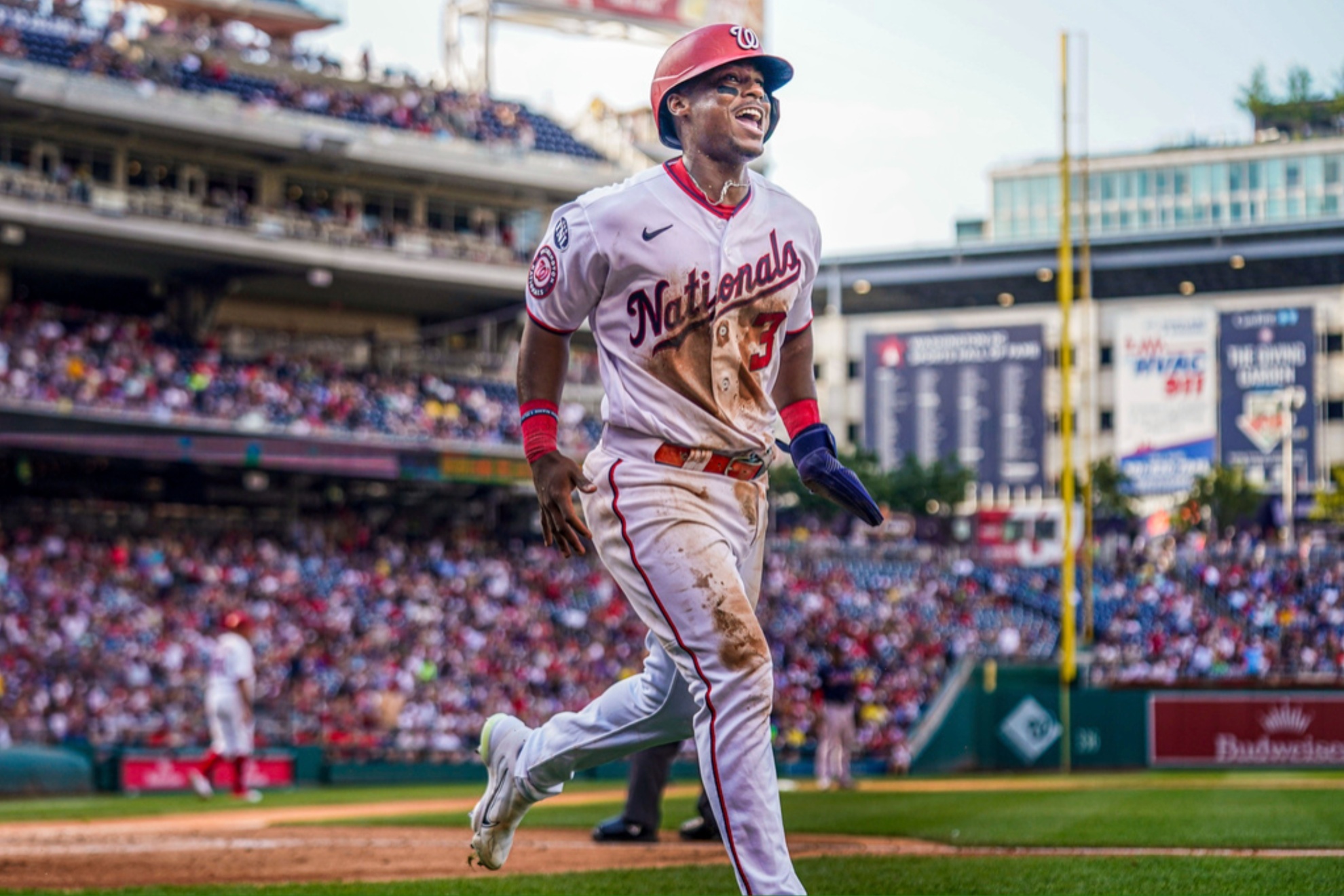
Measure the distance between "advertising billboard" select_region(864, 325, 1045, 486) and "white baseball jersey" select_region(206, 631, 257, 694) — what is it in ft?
116

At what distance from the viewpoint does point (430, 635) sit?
87.3 feet

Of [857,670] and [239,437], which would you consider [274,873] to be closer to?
[857,670]

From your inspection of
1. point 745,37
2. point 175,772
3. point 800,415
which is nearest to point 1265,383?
point 175,772

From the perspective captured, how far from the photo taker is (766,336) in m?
4.76

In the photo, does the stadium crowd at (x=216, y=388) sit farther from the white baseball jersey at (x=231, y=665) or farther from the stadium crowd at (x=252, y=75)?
the white baseball jersey at (x=231, y=665)

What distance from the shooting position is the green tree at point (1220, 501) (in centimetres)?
4812

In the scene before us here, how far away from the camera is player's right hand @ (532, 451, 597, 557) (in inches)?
181

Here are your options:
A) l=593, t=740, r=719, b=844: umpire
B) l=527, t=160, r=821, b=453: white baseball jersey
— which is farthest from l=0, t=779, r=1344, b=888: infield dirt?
l=527, t=160, r=821, b=453: white baseball jersey

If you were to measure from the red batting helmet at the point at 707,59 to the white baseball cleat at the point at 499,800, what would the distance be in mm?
2085

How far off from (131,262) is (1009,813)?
25960 mm

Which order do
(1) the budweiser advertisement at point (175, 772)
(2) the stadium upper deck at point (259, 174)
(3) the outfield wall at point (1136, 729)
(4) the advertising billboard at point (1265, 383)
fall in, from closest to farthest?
(1) the budweiser advertisement at point (175, 772)
(3) the outfield wall at point (1136, 729)
(2) the stadium upper deck at point (259, 174)
(4) the advertising billboard at point (1265, 383)

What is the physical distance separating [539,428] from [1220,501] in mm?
47056

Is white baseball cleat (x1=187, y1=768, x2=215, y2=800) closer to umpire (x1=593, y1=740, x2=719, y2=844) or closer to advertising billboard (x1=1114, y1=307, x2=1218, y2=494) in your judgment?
umpire (x1=593, y1=740, x2=719, y2=844)

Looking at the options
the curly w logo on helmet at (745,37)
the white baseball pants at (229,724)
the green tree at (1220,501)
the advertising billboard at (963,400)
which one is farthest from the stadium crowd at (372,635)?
the curly w logo on helmet at (745,37)
